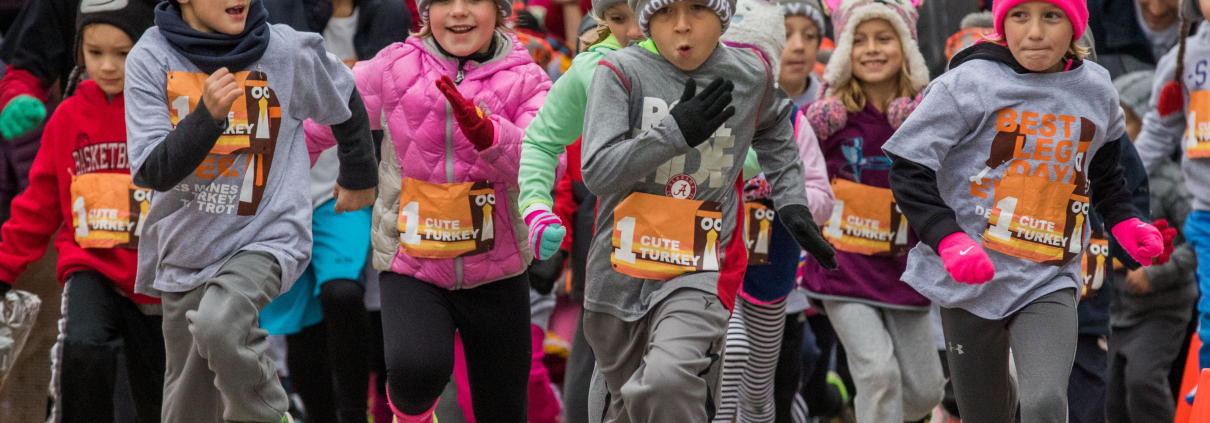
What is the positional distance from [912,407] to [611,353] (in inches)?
85.3

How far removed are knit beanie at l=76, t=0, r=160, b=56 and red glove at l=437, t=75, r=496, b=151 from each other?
1564 mm

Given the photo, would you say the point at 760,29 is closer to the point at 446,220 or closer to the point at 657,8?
the point at 657,8

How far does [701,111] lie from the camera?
388 centimetres

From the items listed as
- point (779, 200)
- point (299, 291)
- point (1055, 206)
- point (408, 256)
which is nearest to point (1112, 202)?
point (1055, 206)

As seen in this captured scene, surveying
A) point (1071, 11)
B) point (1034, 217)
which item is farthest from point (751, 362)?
point (1071, 11)

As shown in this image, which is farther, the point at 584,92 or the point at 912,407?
the point at 912,407

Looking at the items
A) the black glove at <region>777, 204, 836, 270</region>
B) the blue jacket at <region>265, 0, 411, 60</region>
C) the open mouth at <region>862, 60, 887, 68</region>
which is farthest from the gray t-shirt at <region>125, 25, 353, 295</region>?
the open mouth at <region>862, 60, 887, 68</region>

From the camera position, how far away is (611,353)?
4301mm

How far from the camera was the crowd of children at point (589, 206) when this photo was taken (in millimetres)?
4176

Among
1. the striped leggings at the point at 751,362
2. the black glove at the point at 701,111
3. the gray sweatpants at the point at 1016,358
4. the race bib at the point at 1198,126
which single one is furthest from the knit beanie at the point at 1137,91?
the black glove at the point at 701,111

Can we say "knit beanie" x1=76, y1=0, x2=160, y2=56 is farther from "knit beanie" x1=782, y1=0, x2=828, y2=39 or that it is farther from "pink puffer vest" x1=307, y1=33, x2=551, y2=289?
"knit beanie" x1=782, y1=0, x2=828, y2=39

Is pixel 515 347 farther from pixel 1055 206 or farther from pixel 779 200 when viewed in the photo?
pixel 1055 206

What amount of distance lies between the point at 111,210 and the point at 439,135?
153cm

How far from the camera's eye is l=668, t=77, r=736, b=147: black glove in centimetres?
388
